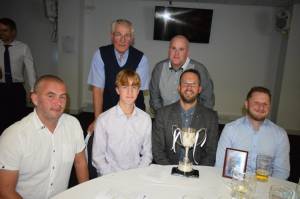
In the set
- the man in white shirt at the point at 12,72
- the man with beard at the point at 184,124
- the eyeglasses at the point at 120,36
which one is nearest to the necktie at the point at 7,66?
the man in white shirt at the point at 12,72

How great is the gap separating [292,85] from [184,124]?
4.06 meters

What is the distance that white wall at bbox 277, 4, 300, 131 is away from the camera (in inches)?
219

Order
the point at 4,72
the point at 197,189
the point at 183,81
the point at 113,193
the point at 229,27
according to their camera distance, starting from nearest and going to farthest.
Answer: the point at 113,193, the point at 197,189, the point at 183,81, the point at 4,72, the point at 229,27

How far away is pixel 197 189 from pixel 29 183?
101 centimetres

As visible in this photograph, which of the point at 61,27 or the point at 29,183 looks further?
the point at 61,27

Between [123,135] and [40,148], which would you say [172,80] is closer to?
[123,135]

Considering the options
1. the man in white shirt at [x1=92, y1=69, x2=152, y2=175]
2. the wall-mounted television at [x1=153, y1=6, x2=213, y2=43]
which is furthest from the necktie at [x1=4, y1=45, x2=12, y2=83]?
the wall-mounted television at [x1=153, y1=6, x2=213, y2=43]

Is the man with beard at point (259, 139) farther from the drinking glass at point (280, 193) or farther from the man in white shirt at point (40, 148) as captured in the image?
the man in white shirt at point (40, 148)

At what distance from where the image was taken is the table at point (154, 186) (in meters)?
1.53

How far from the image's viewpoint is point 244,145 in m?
2.35

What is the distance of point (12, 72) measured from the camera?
3.75 m

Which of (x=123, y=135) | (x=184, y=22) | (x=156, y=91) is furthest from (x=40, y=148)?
(x=184, y=22)

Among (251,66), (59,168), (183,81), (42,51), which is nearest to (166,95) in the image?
(183,81)

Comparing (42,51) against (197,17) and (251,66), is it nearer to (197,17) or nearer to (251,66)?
(197,17)
